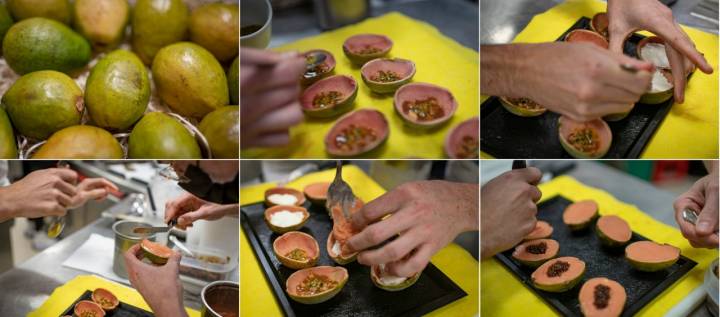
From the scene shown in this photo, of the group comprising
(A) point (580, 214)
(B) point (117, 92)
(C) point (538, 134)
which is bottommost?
(A) point (580, 214)

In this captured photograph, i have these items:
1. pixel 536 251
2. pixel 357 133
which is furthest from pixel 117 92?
pixel 536 251

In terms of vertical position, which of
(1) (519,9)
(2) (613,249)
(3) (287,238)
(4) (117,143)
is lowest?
(2) (613,249)

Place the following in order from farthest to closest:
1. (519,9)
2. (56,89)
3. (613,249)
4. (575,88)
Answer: (613,249) → (519,9) → (56,89) → (575,88)

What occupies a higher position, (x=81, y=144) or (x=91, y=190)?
(x=81, y=144)

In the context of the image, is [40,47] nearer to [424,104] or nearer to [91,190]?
[91,190]

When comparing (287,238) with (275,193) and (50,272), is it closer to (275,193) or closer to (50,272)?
(275,193)

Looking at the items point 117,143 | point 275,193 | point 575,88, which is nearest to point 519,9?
point 575,88
